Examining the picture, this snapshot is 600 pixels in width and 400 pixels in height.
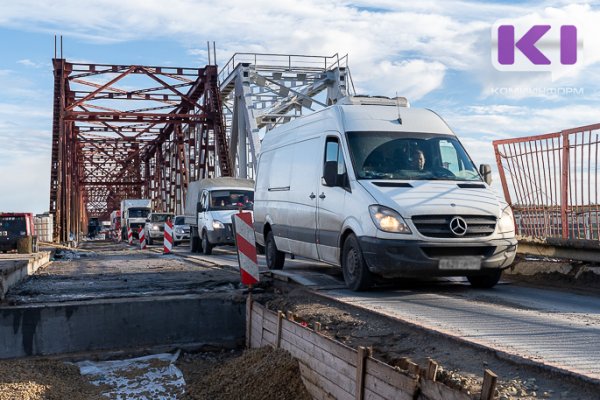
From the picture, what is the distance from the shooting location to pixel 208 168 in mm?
42750

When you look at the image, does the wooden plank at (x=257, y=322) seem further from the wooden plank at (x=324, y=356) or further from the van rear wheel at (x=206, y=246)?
the van rear wheel at (x=206, y=246)

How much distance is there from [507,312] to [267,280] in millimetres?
3980

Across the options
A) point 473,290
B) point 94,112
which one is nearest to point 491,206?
point 473,290

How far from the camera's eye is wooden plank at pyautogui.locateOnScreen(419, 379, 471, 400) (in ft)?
12.0

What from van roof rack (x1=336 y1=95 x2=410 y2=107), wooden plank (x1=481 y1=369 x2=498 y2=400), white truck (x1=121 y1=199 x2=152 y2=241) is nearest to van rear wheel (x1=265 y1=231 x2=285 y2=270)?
van roof rack (x1=336 y1=95 x2=410 y2=107)

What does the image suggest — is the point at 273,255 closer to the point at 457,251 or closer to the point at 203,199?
the point at 457,251

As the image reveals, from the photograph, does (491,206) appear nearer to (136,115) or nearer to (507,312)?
(507,312)

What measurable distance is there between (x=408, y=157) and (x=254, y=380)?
13.0 ft

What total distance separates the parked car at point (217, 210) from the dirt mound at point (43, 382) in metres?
12.8

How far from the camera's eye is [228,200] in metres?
21.8

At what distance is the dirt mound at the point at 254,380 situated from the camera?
19.4 feet

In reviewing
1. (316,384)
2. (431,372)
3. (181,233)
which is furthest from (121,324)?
(181,233)

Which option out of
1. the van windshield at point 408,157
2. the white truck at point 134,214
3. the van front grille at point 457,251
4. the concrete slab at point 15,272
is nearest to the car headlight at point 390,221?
the van front grille at point 457,251

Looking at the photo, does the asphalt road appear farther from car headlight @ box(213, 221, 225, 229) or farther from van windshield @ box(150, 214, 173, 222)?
van windshield @ box(150, 214, 173, 222)
